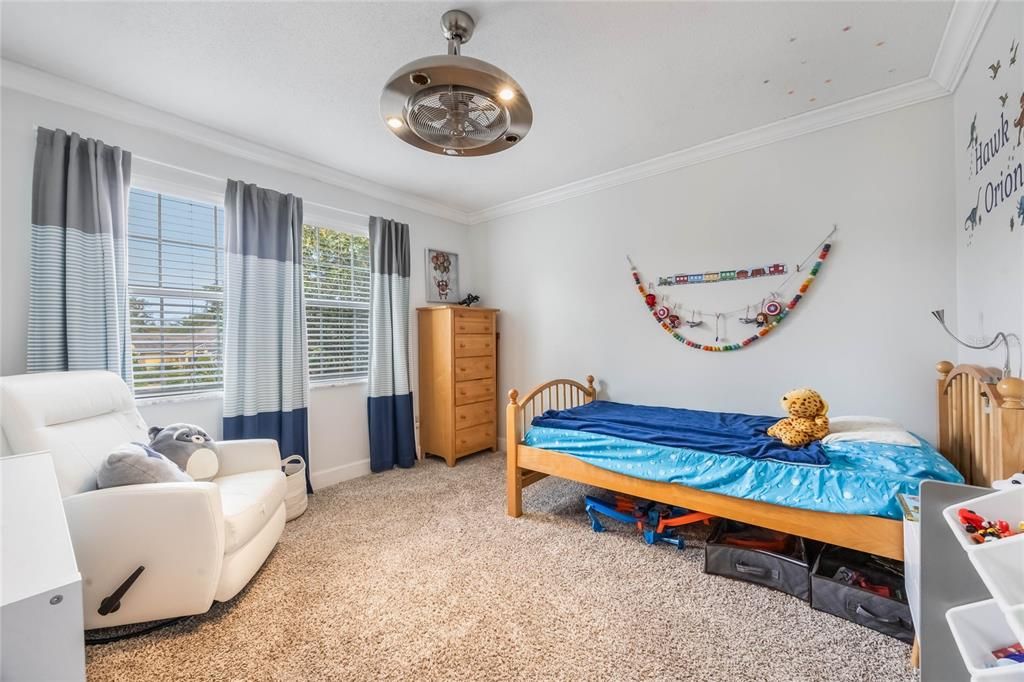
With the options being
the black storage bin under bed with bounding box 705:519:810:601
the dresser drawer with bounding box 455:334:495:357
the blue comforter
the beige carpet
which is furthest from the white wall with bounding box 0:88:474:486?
the black storage bin under bed with bounding box 705:519:810:601

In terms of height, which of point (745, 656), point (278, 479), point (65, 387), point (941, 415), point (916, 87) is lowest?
point (745, 656)

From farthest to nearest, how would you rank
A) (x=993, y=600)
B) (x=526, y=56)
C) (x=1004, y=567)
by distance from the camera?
(x=526, y=56), (x=993, y=600), (x=1004, y=567)

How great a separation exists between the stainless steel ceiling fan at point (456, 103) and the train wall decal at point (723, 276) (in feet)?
5.94

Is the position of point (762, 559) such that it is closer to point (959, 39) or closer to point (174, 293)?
point (959, 39)

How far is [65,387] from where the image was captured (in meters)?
1.76

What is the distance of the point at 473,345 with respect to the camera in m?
3.74

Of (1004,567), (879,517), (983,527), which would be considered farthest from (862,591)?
(1004,567)

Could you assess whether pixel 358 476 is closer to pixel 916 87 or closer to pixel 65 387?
pixel 65 387

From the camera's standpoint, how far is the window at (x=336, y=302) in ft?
10.5

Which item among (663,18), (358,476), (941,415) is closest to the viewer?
(663,18)

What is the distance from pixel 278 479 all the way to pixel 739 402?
284 cm

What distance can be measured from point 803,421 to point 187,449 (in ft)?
9.85

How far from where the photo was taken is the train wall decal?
260 centimetres

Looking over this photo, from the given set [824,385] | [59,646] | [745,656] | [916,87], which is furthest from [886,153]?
[59,646]
